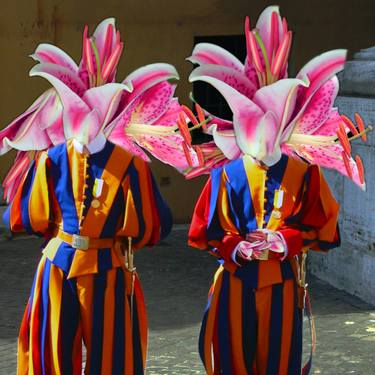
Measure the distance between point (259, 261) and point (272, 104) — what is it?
2.64ft

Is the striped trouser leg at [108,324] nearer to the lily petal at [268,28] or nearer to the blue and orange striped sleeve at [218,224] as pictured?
the blue and orange striped sleeve at [218,224]

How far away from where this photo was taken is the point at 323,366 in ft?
25.8

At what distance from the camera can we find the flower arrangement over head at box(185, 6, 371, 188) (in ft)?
20.7

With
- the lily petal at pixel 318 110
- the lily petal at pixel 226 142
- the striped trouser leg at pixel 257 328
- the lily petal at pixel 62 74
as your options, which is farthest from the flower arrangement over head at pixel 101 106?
the striped trouser leg at pixel 257 328

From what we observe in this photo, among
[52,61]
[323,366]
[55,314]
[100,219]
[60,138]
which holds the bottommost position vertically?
[323,366]

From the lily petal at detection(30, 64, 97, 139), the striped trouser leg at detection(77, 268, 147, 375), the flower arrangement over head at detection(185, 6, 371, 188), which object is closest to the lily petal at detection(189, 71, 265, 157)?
the flower arrangement over head at detection(185, 6, 371, 188)

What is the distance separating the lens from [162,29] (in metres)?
12.3

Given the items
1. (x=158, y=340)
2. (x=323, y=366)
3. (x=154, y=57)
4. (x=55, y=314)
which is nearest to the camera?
(x=55, y=314)

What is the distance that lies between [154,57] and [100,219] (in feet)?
20.3

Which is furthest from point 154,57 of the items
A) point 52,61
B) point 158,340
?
point 52,61

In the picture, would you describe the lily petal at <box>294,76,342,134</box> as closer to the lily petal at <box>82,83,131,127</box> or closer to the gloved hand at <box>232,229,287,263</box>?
the gloved hand at <box>232,229,287,263</box>

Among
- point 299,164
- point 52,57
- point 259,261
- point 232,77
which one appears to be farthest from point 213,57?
point 259,261

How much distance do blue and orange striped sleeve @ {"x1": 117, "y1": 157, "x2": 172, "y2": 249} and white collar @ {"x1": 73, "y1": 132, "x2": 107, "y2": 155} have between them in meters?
0.18

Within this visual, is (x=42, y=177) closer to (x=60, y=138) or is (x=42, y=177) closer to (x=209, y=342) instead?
(x=60, y=138)
